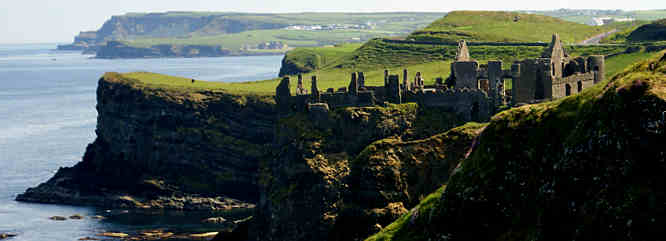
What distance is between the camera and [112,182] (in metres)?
183

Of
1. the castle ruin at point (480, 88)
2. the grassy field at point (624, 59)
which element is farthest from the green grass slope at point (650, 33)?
the castle ruin at point (480, 88)

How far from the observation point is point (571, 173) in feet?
183

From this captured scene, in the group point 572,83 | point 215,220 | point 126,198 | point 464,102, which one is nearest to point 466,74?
point 464,102


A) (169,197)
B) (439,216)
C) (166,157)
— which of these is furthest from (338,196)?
(166,157)

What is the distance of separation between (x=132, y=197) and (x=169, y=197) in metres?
5.49

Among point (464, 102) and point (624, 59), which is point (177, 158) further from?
point (464, 102)

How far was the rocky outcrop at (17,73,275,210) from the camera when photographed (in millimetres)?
174750

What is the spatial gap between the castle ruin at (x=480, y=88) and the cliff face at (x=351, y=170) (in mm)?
1421

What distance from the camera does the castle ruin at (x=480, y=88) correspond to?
96062 mm

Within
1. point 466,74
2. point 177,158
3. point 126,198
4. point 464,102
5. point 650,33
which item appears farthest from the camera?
point 650,33

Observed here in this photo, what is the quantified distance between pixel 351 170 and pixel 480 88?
13736 millimetres

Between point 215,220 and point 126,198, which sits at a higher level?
point 215,220

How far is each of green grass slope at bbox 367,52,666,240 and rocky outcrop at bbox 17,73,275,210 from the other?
105 meters

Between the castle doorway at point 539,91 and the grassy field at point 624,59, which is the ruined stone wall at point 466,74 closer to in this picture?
the castle doorway at point 539,91
